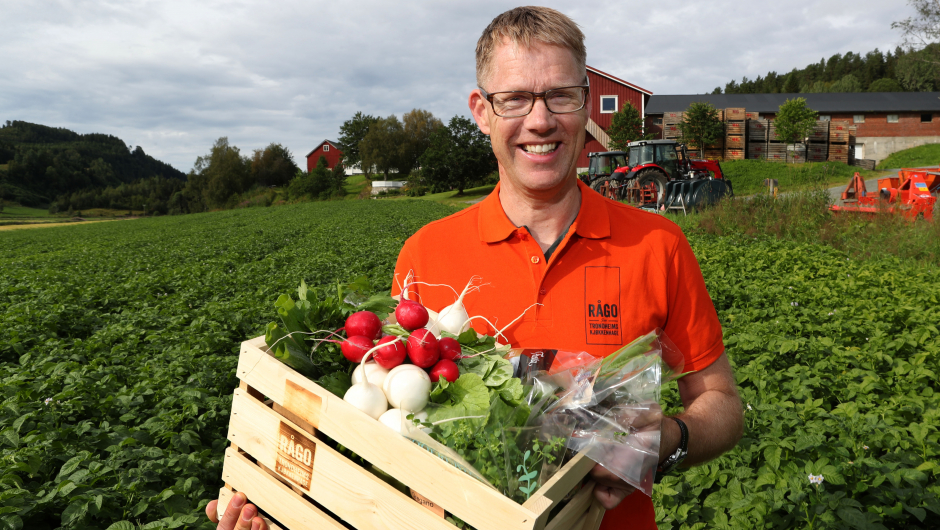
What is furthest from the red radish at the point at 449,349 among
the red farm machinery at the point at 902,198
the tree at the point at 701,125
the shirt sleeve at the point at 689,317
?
the tree at the point at 701,125

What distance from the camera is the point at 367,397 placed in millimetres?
1390

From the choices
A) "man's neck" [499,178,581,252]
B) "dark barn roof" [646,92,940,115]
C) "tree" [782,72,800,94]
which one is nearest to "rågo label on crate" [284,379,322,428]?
"man's neck" [499,178,581,252]

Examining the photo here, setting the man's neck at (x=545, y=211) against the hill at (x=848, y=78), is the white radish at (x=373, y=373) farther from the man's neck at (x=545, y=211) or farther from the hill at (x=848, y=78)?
the hill at (x=848, y=78)

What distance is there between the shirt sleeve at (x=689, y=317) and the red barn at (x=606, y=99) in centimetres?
4197

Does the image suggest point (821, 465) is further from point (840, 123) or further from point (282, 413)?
point (840, 123)

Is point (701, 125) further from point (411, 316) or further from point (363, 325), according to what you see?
point (363, 325)

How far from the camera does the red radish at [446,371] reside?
1.47m

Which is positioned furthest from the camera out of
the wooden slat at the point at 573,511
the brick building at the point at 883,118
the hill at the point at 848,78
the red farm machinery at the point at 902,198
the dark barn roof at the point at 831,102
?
the hill at the point at 848,78

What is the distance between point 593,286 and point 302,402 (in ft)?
3.75

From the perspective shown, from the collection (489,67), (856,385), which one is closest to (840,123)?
(856,385)

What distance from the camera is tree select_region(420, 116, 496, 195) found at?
59.1 metres

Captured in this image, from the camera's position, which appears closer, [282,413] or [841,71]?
[282,413]

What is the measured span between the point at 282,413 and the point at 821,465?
305cm

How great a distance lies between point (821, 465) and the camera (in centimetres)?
310
